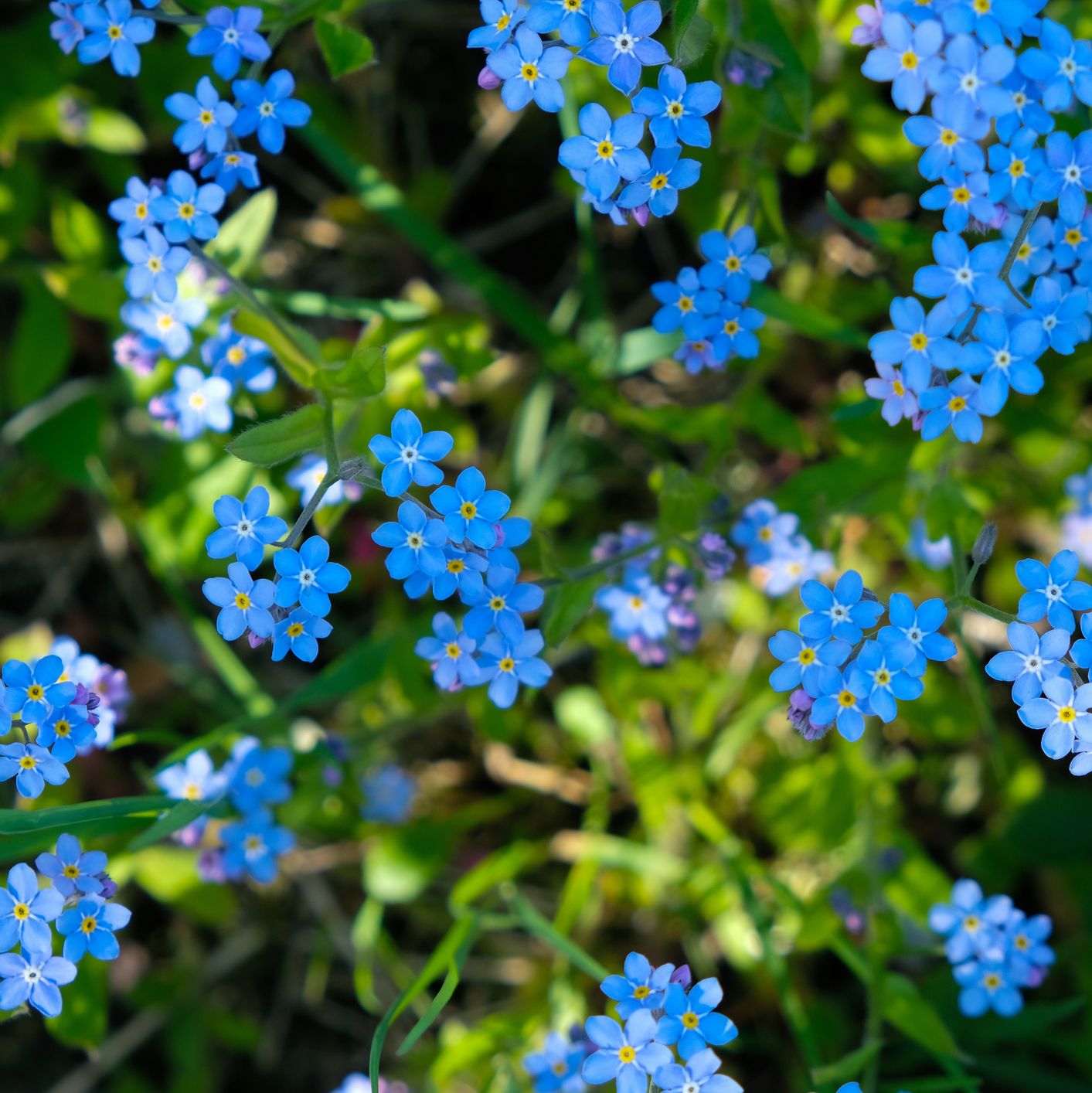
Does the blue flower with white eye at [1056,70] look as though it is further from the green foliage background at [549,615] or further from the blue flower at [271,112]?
the blue flower at [271,112]

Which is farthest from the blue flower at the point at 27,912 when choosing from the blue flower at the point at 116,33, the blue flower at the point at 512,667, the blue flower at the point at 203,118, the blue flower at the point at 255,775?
the blue flower at the point at 116,33

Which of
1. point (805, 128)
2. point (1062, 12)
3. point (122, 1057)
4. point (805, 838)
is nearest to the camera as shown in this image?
point (805, 128)

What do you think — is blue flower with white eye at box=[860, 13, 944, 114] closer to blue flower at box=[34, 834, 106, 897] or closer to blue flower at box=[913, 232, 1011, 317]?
blue flower at box=[913, 232, 1011, 317]

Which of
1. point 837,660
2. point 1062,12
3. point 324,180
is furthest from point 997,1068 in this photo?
point 324,180

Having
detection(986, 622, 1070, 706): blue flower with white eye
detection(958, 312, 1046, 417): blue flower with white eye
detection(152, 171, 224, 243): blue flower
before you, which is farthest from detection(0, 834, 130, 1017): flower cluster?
detection(958, 312, 1046, 417): blue flower with white eye

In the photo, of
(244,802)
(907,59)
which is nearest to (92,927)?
(244,802)

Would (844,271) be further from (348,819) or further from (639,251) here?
(348,819)
